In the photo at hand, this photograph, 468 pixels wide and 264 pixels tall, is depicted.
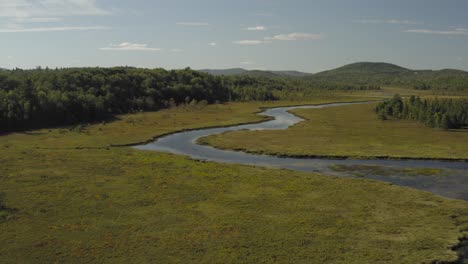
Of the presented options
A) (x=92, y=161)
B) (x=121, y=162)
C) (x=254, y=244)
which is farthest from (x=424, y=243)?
(x=92, y=161)

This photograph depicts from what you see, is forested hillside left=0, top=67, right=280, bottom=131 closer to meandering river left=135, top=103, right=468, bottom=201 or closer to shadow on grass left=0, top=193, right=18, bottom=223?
meandering river left=135, top=103, right=468, bottom=201

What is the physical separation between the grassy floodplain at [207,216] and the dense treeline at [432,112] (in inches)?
2624

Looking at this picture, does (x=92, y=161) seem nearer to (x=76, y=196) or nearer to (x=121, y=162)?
(x=121, y=162)

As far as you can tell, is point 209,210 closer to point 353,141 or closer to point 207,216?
point 207,216

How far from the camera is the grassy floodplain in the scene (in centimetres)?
3206

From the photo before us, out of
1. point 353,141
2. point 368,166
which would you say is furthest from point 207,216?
point 353,141

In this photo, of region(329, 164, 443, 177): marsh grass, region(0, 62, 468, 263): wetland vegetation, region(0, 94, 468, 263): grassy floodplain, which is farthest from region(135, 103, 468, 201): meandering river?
region(0, 94, 468, 263): grassy floodplain

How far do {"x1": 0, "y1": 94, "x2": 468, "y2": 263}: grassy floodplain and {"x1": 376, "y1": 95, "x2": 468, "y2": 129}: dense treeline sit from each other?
6664cm

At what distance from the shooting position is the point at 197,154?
243 ft

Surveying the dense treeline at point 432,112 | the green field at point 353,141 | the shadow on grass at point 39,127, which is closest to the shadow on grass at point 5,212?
the green field at point 353,141

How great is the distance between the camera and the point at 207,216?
133 feet

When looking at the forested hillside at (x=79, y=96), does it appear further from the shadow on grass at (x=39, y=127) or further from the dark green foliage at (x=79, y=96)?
the shadow on grass at (x=39, y=127)

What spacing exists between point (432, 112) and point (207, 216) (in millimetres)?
98462

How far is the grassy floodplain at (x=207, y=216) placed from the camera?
105 ft
